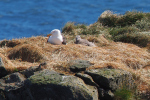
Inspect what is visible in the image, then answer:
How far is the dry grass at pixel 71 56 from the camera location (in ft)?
23.4

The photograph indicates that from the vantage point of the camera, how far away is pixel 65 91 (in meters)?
5.67

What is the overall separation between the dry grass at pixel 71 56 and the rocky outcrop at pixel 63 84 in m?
0.42

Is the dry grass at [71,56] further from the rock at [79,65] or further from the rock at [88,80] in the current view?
the rock at [88,80]

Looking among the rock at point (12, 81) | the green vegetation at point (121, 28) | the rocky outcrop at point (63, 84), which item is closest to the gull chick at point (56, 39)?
the green vegetation at point (121, 28)

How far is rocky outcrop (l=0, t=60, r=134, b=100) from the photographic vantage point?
5703mm

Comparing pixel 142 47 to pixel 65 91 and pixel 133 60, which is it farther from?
pixel 65 91

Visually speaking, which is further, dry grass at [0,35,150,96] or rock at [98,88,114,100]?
dry grass at [0,35,150,96]

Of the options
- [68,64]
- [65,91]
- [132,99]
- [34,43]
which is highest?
[34,43]

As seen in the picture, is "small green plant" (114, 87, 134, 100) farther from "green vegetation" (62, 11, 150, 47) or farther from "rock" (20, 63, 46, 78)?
"green vegetation" (62, 11, 150, 47)

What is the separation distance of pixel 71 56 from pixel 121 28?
4.35m

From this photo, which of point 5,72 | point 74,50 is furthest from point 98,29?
point 5,72

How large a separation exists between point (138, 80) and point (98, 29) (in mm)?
5182

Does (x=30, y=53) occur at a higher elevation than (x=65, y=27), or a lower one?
lower

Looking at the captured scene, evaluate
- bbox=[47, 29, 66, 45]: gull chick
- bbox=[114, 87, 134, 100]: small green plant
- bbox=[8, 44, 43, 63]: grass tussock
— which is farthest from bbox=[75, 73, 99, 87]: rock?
bbox=[47, 29, 66, 45]: gull chick
